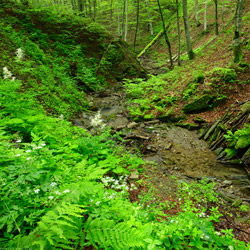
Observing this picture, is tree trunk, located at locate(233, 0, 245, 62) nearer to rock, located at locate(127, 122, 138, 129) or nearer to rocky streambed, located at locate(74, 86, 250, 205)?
rocky streambed, located at locate(74, 86, 250, 205)

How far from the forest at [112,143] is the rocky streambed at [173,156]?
5 centimetres

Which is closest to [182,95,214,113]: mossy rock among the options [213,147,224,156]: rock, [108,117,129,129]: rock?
[213,147,224,156]: rock

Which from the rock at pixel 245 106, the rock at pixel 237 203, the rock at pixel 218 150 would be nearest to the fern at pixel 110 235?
the rock at pixel 237 203

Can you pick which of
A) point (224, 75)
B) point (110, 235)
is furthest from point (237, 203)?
point (224, 75)

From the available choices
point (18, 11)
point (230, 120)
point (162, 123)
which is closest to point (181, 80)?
point (162, 123)

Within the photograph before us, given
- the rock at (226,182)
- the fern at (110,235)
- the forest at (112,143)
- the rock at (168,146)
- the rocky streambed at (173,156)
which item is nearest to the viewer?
the fern at (110,235)

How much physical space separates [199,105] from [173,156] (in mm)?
4183

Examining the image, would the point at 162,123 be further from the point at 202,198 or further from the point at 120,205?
the point at 120,205

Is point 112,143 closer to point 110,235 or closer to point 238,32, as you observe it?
point 110,235

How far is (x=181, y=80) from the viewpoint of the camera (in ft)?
38.4

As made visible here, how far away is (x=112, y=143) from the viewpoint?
562cm

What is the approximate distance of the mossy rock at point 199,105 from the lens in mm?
8977

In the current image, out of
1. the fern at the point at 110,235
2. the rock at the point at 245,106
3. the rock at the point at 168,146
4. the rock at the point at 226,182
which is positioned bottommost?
the rock at the point at 226,182

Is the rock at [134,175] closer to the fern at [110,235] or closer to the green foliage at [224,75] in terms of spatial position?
the fern at [110,235]
